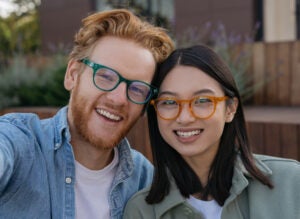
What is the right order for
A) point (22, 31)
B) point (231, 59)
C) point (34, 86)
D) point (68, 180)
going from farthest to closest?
1. point (22, 31)
2. point (34, 86)
3. point (231, 59)
4. point (68, 180)

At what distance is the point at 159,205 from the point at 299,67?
297 centimetres

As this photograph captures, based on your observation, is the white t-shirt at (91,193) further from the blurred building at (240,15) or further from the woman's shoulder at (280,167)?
the blurred building at (240,15)

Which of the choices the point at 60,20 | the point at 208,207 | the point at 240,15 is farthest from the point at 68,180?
the point at 60,20

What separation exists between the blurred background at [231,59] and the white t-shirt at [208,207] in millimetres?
1325

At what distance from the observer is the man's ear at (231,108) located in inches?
87.8

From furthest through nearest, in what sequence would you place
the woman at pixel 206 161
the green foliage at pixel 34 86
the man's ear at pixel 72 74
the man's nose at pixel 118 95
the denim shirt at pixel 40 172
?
the green foliage at pixel 34 86 < the man's ear at pixel 72 74 < the man's nose at pixel 118 95 < the woman at pixel 206 161 < the denim shirt at pixel 40 172

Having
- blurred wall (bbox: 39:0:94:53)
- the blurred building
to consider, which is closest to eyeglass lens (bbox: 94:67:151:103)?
the blurred building

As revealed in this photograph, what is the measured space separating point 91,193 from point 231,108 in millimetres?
846

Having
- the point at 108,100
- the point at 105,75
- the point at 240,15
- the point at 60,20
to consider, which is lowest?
the point at 108,100

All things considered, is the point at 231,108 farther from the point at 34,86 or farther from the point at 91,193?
the point at 34,86

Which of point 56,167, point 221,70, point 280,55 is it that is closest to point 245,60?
point 280,55

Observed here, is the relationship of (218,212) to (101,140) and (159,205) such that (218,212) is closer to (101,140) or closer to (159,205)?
(159,205)

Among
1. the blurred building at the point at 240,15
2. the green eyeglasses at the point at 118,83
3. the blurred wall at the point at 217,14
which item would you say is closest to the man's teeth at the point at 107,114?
the green eyeglasses at the point at 118,83

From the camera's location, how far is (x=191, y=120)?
209 cm
